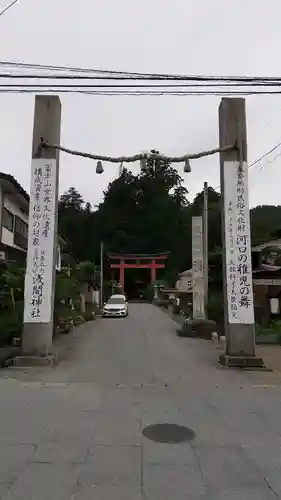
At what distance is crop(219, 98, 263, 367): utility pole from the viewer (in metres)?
10.5

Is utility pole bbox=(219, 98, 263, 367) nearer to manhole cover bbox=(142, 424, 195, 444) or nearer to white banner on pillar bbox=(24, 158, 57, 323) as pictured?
white banner on pillar bbox=(24, 158, 57, 323)

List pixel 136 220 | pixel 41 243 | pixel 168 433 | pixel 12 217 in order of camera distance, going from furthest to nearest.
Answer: pixel 136 220, pixel 12 217, pixel 41 243, pixel 168 433

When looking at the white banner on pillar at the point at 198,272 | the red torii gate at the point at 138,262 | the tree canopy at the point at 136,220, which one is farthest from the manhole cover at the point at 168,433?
the tree canopy at the point at 136,220

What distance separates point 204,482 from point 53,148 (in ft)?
28.6

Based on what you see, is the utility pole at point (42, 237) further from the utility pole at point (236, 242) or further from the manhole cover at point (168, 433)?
the manhole cover at point (168, 433)

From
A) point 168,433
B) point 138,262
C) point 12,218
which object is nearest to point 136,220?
point 138,262

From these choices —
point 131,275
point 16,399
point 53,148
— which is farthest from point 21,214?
point 131,275

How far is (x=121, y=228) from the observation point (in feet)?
265

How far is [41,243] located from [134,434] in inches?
246

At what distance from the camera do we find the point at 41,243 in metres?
10.6

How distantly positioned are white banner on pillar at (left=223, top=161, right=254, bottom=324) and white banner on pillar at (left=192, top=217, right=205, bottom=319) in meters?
7.82

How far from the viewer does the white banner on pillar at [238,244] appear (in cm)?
1052

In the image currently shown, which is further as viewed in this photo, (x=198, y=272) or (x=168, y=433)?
(x=198, y=272)

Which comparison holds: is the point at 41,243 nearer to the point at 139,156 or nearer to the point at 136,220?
the point at 139,156
